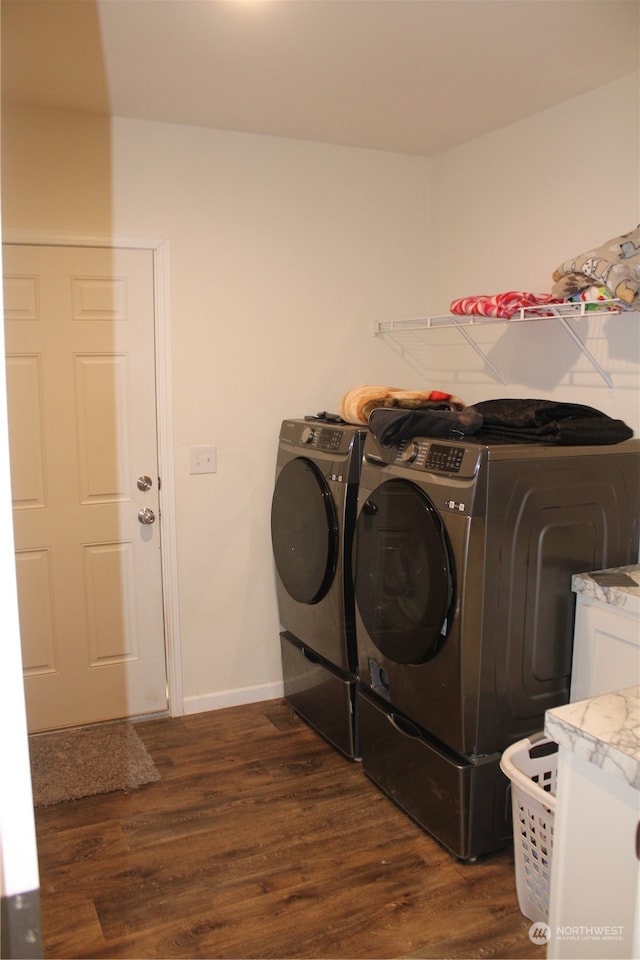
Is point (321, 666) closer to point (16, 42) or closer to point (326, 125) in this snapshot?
point (326, 125)

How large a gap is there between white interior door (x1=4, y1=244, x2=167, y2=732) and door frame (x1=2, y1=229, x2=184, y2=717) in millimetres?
28

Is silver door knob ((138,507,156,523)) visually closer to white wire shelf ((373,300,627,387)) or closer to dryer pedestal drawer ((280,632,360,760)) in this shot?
dryer pedestal drawer ((280,632,360,760))

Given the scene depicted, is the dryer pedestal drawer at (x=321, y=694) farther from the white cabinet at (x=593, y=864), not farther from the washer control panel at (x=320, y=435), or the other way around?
the white cabinet at (x=593, y=864)

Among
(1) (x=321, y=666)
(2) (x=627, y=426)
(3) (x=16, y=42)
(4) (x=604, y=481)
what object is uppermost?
(3) (x=16, y=42)

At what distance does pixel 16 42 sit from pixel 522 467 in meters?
1.92

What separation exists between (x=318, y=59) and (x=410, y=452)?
1.25m

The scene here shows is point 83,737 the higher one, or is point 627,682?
point 627,682

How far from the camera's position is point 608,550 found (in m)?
2.36

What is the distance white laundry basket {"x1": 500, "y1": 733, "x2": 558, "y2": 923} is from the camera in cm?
192

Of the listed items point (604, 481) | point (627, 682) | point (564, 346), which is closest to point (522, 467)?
point (604, 481)

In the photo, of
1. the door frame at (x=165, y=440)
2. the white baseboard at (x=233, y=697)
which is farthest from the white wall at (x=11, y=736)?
the white baseboard at (x=233, y=697)

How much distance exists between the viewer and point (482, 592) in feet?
7.02

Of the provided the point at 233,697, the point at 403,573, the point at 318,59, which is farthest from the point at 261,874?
the point at 318,59

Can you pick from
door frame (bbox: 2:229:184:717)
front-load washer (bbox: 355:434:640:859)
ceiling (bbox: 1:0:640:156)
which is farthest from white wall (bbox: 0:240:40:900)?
door frame (bbox: 2:229:184:717)
